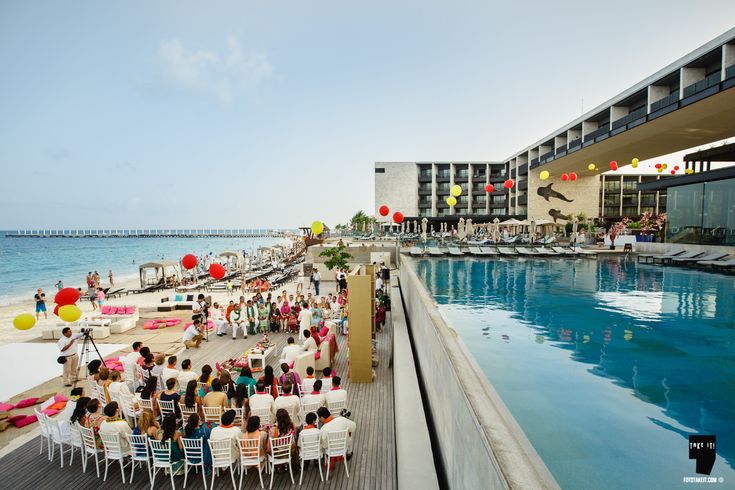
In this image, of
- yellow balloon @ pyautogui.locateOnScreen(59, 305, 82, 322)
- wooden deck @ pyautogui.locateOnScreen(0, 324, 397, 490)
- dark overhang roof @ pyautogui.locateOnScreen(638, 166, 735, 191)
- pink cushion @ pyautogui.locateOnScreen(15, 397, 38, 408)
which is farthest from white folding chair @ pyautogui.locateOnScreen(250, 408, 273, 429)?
dark overhang roof @ pyautogui.locateOnScreen(638, 166, 735, 191)

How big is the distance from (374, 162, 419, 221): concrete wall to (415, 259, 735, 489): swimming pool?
45.6 m

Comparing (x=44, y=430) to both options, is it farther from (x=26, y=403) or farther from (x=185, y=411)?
(x=26, y=403)

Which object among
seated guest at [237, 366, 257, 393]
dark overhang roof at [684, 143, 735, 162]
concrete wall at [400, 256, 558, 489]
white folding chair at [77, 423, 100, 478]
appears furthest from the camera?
dark overhang roof at [684, 143, 735, 162]

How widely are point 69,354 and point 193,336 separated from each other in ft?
9.29

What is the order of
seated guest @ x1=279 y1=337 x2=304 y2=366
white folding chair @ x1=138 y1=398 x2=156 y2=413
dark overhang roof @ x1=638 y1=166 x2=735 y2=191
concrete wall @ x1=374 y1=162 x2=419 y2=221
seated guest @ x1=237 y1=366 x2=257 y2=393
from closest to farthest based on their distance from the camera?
white folding chair @ x1=138 y1=398 x2=156 y2=413
seated guest @ x1=237 y1=366 x2=257 y2=393
seated guest @ x1=279 y1=337 x2=304 y2=366
dark overhang roof @ x1=638 y1=166 x2=735 y2=191
concrete wall @ x1=374 y1=162 x2=419 y2=221

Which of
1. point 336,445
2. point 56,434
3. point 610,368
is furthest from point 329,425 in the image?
point 610,368

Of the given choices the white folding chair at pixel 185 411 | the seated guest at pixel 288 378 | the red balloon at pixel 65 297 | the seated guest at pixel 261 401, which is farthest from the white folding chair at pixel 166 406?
the red balloon at pixel 65 297

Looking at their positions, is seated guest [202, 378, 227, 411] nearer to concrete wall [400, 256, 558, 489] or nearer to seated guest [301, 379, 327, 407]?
seated guest [301, 379, 327, 407]

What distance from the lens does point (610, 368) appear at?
745cm

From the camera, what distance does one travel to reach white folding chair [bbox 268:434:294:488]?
15.4 feet

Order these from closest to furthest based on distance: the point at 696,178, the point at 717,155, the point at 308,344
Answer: the point at 308,344 < the point at 696,178 < the point at 717,155

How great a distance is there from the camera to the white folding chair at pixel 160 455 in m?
4.60

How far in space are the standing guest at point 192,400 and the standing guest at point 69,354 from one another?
4.17 metres

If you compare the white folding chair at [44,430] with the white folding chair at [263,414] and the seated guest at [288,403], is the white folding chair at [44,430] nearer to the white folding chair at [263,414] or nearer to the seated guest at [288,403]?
the white folding chair at [263,414]
